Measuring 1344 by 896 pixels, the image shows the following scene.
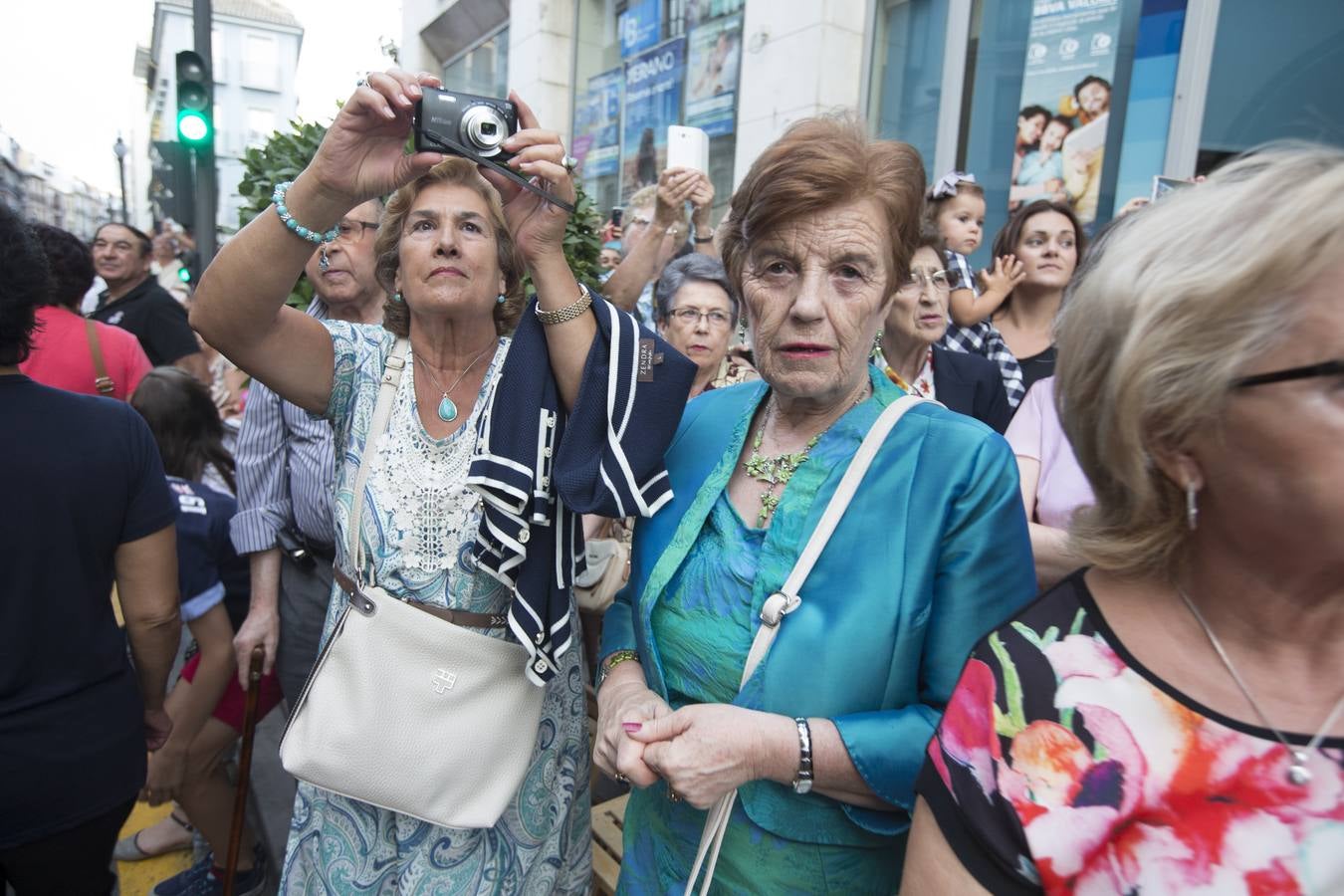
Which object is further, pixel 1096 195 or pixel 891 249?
pixel 1096 195

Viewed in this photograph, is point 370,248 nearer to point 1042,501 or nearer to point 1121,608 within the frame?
point 1042,501

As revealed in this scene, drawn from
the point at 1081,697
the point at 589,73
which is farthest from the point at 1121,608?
the point at 589,73

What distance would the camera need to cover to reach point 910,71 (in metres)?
6.98

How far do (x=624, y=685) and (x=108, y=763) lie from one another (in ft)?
4.22

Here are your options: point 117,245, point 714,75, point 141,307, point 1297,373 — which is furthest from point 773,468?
point 714,75

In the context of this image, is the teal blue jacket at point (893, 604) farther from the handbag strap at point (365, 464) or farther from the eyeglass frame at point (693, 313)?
the eyeglass frame at point (693, 313)

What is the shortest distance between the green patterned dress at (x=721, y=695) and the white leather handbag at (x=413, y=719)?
358 mm

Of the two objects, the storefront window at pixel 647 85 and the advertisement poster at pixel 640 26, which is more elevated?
the advertisement poster at pixel 640 26

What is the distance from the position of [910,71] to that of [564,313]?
21.6 feet

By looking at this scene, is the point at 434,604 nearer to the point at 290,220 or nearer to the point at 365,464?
the point at 365,464

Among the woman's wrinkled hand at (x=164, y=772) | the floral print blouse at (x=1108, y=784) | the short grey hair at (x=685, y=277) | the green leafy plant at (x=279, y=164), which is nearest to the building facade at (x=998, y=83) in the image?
the short grey hair at (x=685, y=277)

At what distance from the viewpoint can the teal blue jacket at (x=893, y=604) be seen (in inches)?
48.8

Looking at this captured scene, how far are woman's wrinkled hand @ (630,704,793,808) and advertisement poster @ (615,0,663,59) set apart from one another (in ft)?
32.4

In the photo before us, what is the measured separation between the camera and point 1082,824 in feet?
2.93
